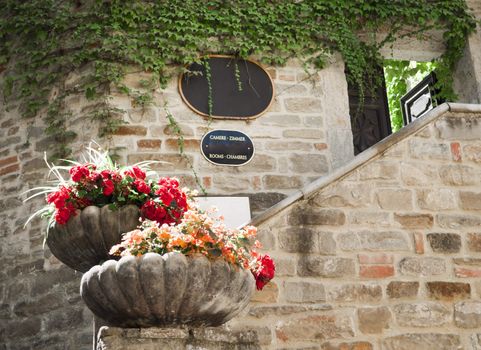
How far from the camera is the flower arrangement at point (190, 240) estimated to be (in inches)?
139

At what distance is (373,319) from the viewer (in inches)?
194

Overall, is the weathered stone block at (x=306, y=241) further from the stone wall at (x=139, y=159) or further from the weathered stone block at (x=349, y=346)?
the stone wall at (x=139, y=159)

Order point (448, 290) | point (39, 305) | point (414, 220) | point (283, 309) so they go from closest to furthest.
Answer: point (283, 309) < point (448, 290) < point (414, 220) < point (39, 305)

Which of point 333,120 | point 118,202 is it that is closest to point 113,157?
point 333,120

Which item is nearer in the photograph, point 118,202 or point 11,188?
point 118,202

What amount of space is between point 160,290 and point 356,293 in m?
1.94

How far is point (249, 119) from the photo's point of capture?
704 cm

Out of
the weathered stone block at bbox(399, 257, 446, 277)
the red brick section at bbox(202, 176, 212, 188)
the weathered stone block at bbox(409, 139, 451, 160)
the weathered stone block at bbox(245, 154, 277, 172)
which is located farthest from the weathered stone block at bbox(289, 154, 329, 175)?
the weathered stone block at bbox(399, 257, 446, 277)

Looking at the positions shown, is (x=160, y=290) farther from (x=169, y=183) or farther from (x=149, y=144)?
(x=149, y=144)

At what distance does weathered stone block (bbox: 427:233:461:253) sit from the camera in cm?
526

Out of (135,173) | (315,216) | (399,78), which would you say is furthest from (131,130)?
(399,78)

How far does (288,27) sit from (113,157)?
2152 mm

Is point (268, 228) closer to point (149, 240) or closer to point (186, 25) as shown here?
point (149, 240)

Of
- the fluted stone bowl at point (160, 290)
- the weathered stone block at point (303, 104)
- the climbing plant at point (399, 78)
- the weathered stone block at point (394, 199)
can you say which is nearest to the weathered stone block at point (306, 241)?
the weathered stone block at point (394, 199)
